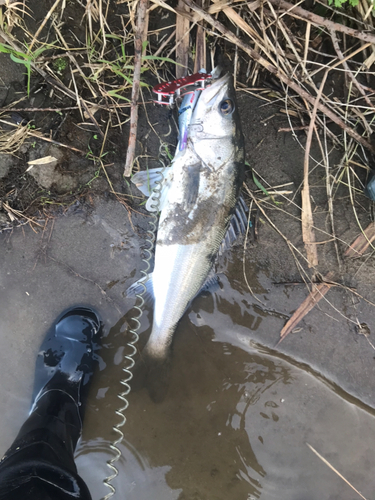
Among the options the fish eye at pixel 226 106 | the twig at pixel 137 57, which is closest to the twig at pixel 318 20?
the fish eye at pixel 226 106

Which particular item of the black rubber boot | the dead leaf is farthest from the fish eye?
the black rubber boot

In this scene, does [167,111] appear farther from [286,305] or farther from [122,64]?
[286,305]

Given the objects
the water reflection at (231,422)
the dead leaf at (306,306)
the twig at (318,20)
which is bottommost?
the water reflection at (231,422)

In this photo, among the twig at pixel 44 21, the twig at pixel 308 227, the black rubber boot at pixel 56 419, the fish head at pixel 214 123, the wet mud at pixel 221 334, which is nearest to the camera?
the black rubber boot at pixel 56 419

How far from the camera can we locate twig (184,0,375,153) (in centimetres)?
249

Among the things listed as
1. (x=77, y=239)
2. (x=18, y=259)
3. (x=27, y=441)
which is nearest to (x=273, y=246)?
(x=77, y=239)

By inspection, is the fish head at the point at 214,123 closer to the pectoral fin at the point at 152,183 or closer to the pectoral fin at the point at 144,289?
the pectoral fin at the point at 152,183

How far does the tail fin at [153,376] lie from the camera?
2783 millimetres

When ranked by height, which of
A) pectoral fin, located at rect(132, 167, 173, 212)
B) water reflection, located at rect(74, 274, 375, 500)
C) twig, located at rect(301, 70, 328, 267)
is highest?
pectoral fin, located at rect(132, 167, 173, 212)

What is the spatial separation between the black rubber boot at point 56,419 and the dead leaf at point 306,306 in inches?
71.2

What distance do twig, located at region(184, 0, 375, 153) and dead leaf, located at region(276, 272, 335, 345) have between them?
136cm

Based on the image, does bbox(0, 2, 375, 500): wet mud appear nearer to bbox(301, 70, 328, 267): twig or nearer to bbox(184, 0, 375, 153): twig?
bbox(301, 70, 328, 267): twig

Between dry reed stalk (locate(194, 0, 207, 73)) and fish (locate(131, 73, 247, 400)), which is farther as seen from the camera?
dry reed stalk (locate(194, 0, 207, 73))

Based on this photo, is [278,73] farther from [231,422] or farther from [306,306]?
[231,422]
